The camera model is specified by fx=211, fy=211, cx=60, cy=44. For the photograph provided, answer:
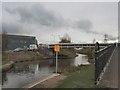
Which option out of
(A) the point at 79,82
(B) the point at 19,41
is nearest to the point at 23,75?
(A) the point at 79,82

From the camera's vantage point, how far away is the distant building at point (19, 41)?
91.3m

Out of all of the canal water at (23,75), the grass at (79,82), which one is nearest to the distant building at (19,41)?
the canal water at (23,75)

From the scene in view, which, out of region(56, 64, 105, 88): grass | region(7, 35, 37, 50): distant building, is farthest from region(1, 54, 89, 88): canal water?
region(7, 35, 37, 50): distant building

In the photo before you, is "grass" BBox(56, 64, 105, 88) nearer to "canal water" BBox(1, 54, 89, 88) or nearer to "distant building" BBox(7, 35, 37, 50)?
"canal water" BBox(1, 54, 89, 88)

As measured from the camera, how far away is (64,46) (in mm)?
94250

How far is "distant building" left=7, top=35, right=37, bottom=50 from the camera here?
91.3 m

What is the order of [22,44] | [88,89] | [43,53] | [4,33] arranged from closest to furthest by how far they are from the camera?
1. [88,89]
2. [4,33]
3. [43,53]
4. [22,44]

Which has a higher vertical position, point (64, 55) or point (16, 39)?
point (16, 39)

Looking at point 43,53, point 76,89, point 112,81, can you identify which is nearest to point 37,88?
point 76,89

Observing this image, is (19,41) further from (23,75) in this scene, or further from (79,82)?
(79,82)

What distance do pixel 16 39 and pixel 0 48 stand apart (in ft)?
116

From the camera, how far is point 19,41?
98000mm

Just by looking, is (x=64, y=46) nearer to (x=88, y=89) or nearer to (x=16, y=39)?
(x=16, y=39)

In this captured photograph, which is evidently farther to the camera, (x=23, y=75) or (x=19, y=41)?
(x=19, y=41)
